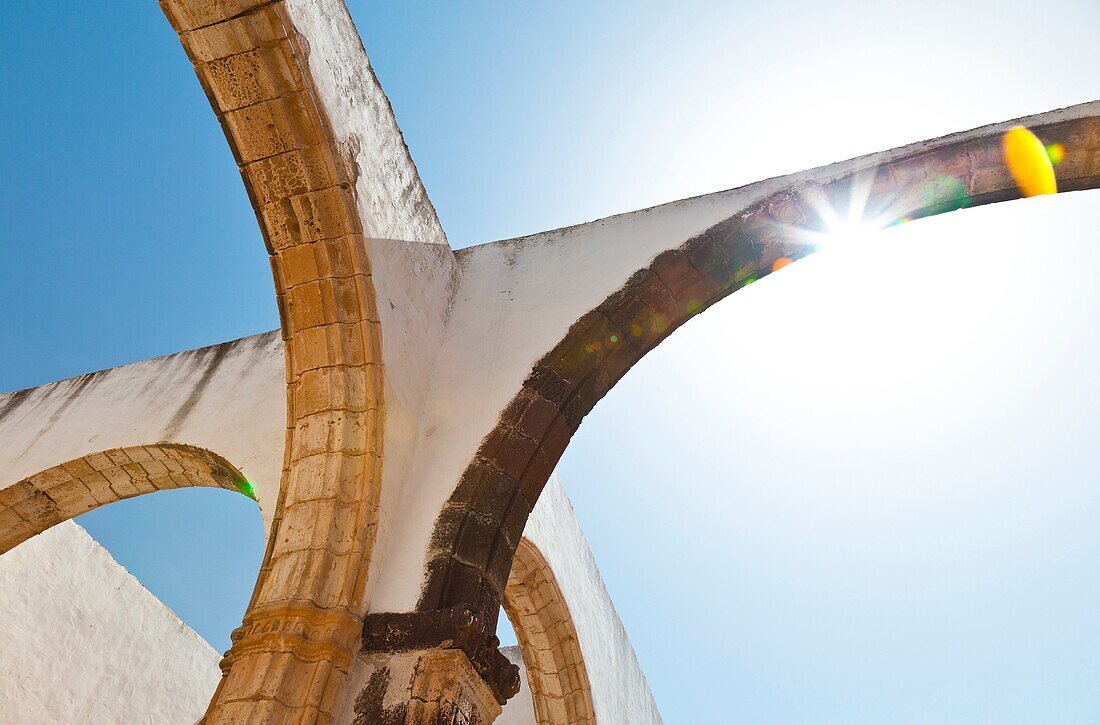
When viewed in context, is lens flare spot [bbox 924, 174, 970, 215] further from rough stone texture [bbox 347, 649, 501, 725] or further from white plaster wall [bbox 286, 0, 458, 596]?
rough stone texture [bbox 347, 649, 501, 725]

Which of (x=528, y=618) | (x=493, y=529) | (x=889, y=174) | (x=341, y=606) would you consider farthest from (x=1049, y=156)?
(x=528, y=618)

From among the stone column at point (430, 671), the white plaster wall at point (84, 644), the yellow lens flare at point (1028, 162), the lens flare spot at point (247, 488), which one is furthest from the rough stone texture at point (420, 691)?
the white plaster wall at point (84, 644)

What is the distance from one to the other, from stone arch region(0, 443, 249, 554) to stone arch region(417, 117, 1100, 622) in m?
2.29

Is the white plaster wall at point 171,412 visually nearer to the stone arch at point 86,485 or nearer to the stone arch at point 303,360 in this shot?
the stone arch at point 86,485

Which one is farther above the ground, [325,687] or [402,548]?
[402,548]

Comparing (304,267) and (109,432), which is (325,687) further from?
(109,432)

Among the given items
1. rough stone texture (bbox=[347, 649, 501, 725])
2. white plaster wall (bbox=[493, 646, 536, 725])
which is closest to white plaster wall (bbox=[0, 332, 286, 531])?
rough stone texture (bbox=[347, 649, 501, 725])

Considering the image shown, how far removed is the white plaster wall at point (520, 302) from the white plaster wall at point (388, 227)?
92mm

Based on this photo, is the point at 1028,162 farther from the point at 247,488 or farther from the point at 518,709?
the point at 518,709

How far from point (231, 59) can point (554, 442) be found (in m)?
2.02

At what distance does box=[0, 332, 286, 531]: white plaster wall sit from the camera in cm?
440

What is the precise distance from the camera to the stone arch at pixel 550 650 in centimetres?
588

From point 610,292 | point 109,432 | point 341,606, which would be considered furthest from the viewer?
point 109,432

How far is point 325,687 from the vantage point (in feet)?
8.92
